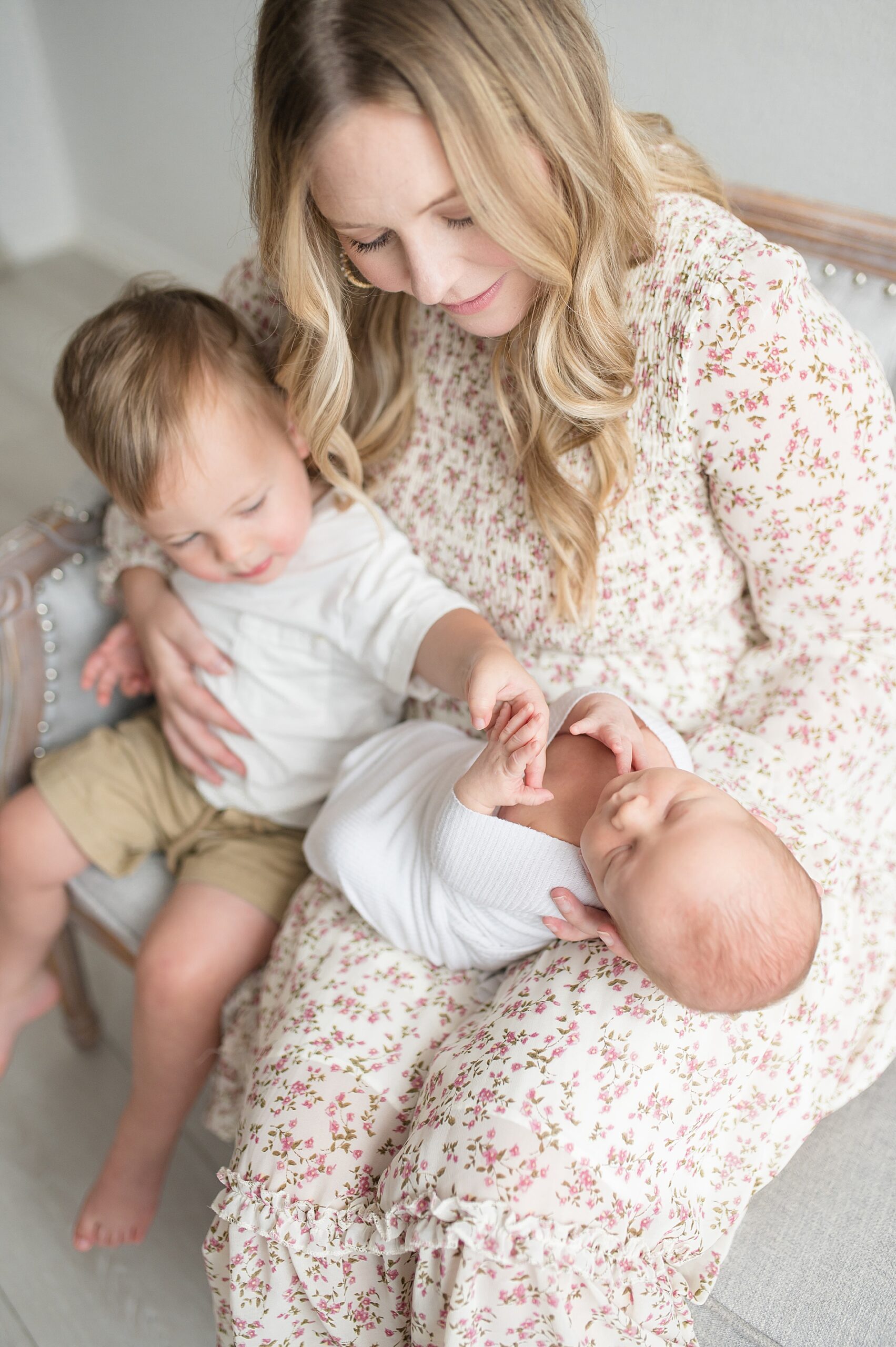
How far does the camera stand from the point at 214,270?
307 cm

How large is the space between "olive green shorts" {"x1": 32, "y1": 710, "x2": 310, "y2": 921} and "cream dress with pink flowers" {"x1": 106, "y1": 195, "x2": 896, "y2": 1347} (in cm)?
16

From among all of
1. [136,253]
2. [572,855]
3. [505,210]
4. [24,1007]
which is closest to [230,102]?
[136,253]

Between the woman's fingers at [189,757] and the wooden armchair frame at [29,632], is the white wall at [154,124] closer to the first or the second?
the wooden armchair frame at [29,632]

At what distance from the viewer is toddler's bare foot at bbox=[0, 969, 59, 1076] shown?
1369 millimetres

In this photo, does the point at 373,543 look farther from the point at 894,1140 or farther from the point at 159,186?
the point at 159,186

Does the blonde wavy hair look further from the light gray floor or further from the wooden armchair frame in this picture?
the light gray floor

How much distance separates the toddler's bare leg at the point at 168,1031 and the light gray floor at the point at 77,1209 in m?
0.19

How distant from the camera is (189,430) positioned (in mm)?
1112

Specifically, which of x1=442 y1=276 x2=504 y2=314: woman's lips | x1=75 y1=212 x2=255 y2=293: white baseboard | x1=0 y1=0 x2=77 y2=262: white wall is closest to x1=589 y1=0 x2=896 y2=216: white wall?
x1=442 y1=276 x2=504 y2=314: woman's lips

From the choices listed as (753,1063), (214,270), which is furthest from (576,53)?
(214,270)

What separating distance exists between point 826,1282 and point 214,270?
293 centimetres

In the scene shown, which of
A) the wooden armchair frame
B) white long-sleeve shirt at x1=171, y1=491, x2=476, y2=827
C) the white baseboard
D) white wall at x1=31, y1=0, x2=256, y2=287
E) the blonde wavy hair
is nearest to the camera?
the blonde wavy hair

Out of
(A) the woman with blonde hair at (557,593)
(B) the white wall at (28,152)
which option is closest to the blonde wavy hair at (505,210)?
(A) the woman with blonde hair at (557,593)

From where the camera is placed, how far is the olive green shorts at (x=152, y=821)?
1279mm
